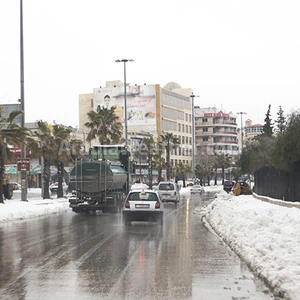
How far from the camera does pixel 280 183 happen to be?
93.8ft

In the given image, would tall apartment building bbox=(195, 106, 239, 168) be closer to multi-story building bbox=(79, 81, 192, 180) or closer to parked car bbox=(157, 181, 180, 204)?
multi-story building bbox=(79, 81, 192, 180)

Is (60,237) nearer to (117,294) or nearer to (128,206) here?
(128,206)

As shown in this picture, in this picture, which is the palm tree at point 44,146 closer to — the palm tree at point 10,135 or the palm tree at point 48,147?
the palm tree at point 48,147

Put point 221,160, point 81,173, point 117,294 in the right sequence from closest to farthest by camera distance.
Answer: point 117,294 < point 81,173 < point 221,160

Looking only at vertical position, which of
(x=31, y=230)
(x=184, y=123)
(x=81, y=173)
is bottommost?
(x=31, y=230)

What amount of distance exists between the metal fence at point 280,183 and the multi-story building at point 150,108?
8479 cm

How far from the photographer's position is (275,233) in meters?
13.9

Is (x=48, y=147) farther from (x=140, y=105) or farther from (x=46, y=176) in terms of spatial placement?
(x=140, y=105)

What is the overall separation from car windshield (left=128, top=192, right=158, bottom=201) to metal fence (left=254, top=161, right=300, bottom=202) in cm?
671

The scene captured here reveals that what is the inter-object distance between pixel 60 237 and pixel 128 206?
204 inches

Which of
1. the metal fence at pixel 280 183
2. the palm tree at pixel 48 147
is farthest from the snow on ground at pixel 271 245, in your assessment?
the palm tree at pixel 48 147

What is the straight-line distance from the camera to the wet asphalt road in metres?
8.89

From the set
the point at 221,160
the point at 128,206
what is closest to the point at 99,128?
the point at 128,206

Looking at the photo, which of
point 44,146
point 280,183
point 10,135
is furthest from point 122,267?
point 44,146
